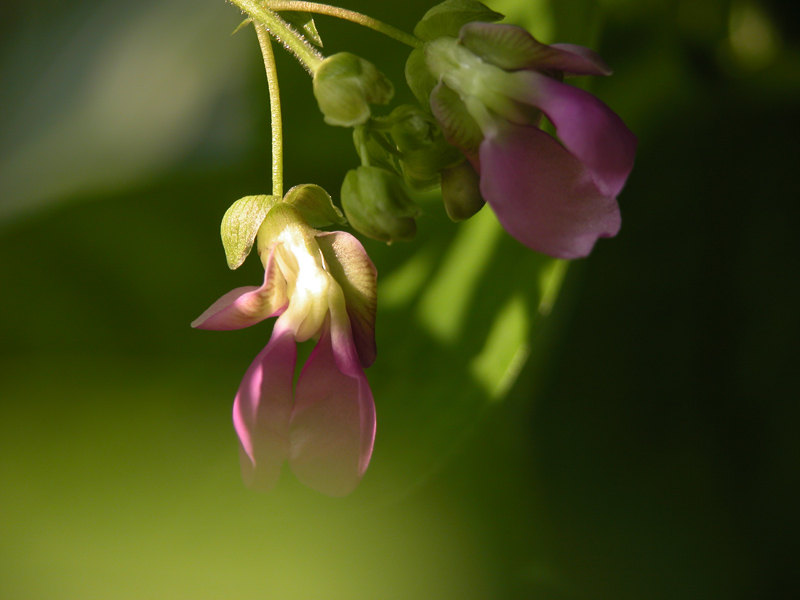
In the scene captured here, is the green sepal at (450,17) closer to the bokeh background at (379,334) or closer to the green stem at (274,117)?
the green stem at (274,117)

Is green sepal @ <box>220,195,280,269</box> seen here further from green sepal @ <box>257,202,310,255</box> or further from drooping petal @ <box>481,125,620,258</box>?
drooping petal @ <box>481,125,620,258</box>

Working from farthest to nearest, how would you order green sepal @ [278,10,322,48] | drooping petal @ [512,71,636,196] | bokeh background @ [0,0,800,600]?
bokeh background @ [0,0,800,600] → green sepal @ [278,10,322,48] → drooping petal @ [512,71,636,196]

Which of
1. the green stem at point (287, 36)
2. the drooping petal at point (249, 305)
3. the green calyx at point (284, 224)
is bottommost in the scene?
the drooping petal at point (249, 305)

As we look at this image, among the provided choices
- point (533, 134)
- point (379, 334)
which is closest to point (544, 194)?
point (533, 134)

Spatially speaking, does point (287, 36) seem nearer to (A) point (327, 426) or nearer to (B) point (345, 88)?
(B) point (345, 88)

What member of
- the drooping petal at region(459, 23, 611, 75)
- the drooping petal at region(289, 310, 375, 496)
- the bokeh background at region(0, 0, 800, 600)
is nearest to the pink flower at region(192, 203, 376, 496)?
the drooping petal at region(289, 310, 375, 496)

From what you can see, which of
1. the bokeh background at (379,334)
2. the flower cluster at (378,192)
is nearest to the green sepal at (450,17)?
the flower cluster at (378,192)

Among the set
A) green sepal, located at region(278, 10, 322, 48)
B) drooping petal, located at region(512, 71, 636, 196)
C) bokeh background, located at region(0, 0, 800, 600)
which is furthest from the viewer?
bokeh background, located at region(0, 0, 800, 600)
